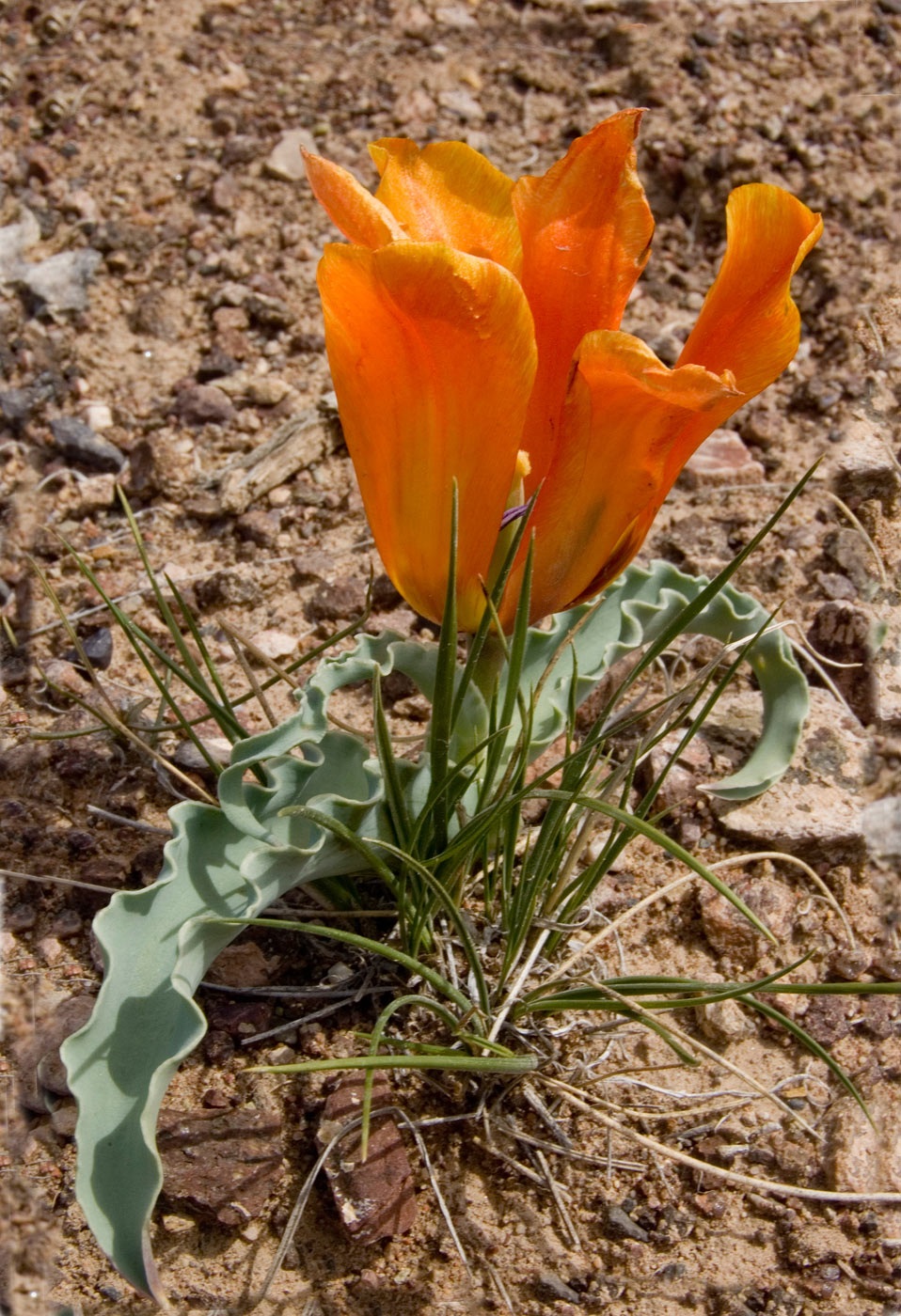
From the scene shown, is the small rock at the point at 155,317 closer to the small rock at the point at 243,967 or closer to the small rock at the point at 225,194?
the small rock at the point at 225,194

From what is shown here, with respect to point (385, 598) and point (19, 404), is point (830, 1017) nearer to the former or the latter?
point (385, 598)

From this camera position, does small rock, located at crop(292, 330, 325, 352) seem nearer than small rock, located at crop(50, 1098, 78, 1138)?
No

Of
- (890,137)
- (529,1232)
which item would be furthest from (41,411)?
(890,137)

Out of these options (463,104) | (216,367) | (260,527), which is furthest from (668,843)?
(463,104)

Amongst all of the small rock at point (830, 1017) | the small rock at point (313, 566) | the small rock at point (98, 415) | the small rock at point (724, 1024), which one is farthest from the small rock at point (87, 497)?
the small rock at point (830, 1017)

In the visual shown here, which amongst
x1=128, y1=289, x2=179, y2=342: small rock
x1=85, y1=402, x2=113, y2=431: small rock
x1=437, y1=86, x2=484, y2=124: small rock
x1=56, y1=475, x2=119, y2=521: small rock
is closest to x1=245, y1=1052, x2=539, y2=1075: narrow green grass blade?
x1=56, y1=475, x2=119, y2=521: small rock

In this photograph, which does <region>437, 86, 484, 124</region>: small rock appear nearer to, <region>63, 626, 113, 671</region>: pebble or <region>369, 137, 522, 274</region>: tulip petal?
<region>63, 626, 113, 671</region>: pebble

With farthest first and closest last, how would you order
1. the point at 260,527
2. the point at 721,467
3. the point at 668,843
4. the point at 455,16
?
the point at 455,16, the point at 721,467, the point at 260,527, the point at 668,843
